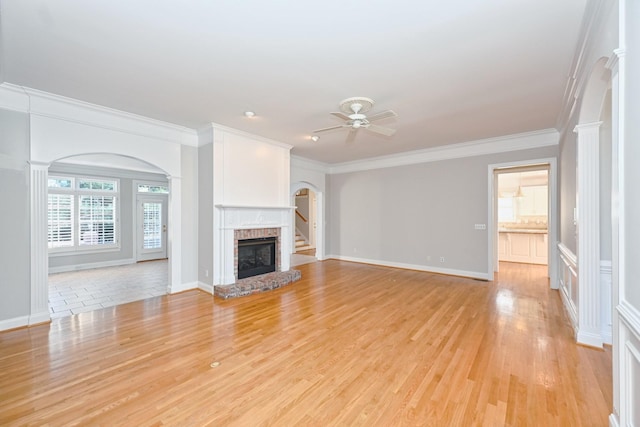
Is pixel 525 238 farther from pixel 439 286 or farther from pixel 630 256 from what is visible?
pixel 630 256

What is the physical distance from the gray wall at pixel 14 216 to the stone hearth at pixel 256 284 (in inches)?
94.4

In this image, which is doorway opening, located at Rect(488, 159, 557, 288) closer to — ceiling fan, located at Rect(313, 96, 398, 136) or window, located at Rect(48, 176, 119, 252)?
ceiling fan, located at Rect(313, 96, 398, 136)

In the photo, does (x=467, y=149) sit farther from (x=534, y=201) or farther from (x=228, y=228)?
(x=228, y=228)

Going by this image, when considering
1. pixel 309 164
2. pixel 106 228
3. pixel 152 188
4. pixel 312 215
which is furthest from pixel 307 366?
pixel 312 215

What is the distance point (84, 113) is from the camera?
3.88 meters

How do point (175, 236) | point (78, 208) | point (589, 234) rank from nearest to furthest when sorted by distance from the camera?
point (589, 234)
point (175, 236)
point (78, 208)

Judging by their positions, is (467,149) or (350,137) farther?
(467,149)

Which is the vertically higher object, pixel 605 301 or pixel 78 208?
pixel 78 208

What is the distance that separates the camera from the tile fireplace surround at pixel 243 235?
483 cm

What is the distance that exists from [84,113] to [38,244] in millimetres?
1907

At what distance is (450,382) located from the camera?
2270 millimetres

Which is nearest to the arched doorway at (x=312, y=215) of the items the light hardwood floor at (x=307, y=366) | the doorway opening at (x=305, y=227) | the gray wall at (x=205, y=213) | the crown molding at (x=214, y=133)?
the doorway opening at (x=305, y=227)

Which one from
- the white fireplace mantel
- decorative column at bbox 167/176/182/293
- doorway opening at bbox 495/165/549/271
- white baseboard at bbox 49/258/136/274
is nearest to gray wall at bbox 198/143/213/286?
the white fireplace mantel

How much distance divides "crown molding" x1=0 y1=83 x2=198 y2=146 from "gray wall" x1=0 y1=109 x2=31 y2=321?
0.51ft
